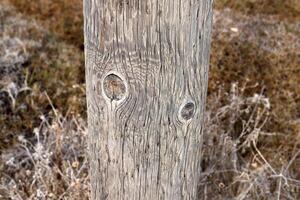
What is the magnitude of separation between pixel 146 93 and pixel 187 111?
136 mm

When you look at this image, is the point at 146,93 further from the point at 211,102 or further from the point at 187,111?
the point at 211,102

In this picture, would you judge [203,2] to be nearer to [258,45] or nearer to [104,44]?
[104,44]

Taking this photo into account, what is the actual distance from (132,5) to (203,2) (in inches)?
7.2

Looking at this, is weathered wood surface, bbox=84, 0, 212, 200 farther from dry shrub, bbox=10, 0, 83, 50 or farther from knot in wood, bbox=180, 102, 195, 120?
dry shrub, bbox=10, 0, 83, 50

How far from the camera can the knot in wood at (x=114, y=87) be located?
1253 mm

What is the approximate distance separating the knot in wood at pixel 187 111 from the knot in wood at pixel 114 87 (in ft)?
0.56

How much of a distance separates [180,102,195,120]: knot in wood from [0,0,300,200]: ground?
1.17m

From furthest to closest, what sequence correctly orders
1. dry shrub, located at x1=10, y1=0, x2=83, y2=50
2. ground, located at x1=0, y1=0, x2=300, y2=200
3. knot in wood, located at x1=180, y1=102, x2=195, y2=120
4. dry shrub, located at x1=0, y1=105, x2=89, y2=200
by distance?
dry shrub, located at x1=10, y1=0, x2=83, y2=50 → ground, located at x1=0, y1=0, x2=300, y2=200 → dry shrub, located at x1=0, y1=105, x2=89, y2=200 → knot in wood, located at x1=180, y1=102, x2=195, y2=120

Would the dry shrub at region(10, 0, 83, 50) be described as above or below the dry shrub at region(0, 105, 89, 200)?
above

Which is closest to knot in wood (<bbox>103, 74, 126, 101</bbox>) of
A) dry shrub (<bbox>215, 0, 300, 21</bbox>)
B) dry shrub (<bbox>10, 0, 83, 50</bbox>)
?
dry shrub (<bbox>10, 0, 83, 50</bbox>)

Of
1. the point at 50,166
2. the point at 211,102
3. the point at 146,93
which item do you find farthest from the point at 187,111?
the point at 211,102

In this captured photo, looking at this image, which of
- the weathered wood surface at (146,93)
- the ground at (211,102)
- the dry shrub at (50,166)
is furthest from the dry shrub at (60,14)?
the weathered wood surface at (146,93)

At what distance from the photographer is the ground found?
8.82 ft

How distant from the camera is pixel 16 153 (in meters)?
2.97
